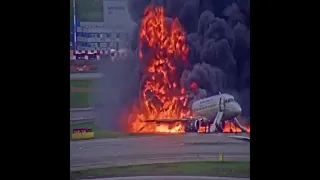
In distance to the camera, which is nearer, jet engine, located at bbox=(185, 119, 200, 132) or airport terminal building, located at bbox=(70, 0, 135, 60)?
airport terminal building, located at bbox=(70, 0, 135, 60)

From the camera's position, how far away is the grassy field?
350 centimetres

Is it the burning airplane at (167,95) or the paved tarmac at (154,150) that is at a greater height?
the burning airplane at (167,95)

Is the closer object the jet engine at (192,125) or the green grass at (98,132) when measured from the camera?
the green grass at (98,132)

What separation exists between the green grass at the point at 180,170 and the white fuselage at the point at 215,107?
0.99 feet

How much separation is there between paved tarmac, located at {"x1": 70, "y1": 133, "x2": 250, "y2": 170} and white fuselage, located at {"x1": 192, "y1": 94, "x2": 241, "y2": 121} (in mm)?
133

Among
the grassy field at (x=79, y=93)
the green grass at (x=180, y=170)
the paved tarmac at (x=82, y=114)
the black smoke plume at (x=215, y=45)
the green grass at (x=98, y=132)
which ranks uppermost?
the black smoke plume at (x=215, y=45)

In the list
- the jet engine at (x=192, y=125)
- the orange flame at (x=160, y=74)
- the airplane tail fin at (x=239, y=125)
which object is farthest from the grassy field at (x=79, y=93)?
the airplane tail fin at (x=239, y=125)

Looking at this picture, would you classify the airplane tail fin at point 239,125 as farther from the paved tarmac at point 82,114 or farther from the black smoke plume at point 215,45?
the paved tarmac at point 82,114

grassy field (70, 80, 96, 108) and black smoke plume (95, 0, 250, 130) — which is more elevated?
black smoke plume (95, 0, 250, 130)

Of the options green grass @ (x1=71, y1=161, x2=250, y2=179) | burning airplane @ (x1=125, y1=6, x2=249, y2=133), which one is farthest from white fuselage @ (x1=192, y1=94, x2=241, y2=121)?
green grass @ (x1=71, y1=161, x2=250, y2=179)

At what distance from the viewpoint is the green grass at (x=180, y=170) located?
3.55 m

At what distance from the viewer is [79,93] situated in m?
3.51

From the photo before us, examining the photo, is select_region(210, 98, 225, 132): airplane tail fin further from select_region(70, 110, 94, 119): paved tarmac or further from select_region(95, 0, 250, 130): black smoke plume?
select_region(70, 110, 94, 119): paved tarmac

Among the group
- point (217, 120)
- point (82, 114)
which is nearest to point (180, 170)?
point (217, 120)
